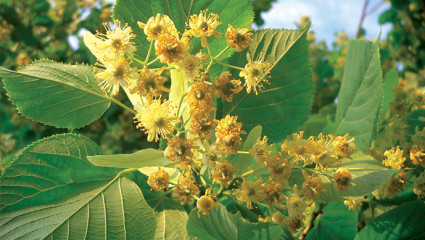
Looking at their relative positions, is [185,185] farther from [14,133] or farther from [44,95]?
[14,133]

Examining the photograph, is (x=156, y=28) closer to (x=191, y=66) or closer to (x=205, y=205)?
(x=191, y=66)

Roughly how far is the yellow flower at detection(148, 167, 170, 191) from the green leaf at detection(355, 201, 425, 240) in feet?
2.17

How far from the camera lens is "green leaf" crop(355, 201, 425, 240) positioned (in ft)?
3.62

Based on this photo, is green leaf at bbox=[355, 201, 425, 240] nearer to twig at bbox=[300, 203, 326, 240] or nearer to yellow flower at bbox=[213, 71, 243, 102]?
twig at bbox=[300, 203, 326, 240]

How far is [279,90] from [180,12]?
383 mm

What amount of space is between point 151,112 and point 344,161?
611 millimetres

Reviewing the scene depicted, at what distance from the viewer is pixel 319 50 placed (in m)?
3.83

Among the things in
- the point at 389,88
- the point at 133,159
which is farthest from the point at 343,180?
the point at 389,88

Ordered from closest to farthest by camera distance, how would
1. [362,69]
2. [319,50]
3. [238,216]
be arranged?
[238,216] < [362,69] < [319,50]

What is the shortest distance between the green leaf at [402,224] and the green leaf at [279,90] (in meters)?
0.39

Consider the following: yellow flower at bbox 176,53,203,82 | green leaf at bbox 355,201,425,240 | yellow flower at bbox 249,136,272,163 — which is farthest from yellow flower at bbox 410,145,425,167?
yellow flower at bbox 176,53,203,82

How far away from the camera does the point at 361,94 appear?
4.23 feet

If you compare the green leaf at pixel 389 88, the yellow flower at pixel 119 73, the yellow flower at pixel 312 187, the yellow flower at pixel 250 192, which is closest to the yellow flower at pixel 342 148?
the yellow flower at pixel 312 187

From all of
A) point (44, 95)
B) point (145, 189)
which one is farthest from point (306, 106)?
point (44, 95)
